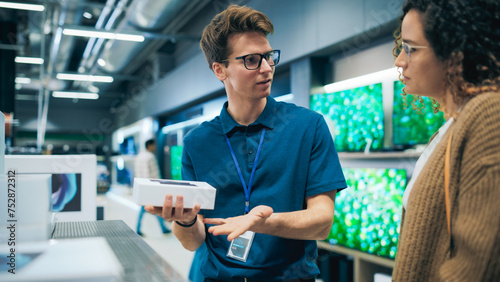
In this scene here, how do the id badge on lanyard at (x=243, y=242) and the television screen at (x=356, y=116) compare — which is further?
the television screen at (x=356, y=116)

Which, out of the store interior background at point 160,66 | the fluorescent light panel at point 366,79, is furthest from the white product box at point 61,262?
the fluorescent light panel at point 366,79

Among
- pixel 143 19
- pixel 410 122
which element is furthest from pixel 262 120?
pixel 143 19

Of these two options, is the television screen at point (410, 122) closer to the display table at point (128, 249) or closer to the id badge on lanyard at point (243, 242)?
the id badge on lanyard at point (243, 242)

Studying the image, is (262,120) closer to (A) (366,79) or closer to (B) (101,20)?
(A) (366,79)

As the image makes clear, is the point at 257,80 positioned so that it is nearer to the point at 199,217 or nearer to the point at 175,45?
the point at 199,217

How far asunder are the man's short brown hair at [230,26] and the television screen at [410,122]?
1.52 meters

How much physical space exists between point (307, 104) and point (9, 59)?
6.73m

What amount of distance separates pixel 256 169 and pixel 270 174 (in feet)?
0.16

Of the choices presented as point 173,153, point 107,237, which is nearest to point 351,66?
point 107,237

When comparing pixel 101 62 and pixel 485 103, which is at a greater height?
pixel 101 62

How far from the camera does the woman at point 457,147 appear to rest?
A: 0.72m

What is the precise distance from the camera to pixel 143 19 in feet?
18.2

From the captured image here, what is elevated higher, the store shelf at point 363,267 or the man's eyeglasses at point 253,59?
the man's eyeglasses at point 253,59

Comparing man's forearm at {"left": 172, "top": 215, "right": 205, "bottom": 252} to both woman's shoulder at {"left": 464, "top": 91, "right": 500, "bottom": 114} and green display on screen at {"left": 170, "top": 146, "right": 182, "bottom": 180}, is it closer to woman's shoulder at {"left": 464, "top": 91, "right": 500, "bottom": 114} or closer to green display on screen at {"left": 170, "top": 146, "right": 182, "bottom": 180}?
woman's shoulder at {"left": 464, "top": 91, "right": 500, "bottom": 114}
